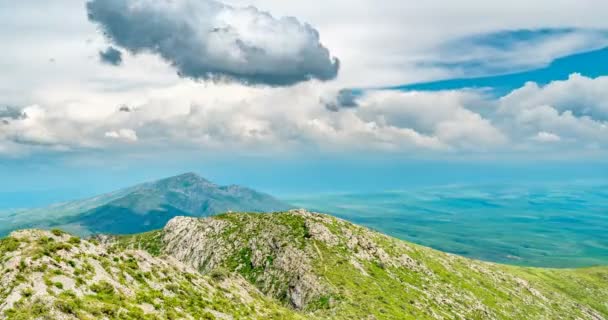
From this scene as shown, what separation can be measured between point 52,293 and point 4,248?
12.7 m

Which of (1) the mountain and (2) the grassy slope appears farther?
(2) the grassy slope

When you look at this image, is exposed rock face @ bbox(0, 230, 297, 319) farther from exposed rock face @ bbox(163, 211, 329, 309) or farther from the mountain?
exposed rock face @ bbox(163, 211, 329, 309)

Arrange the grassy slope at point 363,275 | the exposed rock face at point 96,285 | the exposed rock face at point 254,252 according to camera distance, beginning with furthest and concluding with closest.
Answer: the exposed rock face at point 254,252, the grassy slope at point 363,275, the exposed rock face at point 96,285

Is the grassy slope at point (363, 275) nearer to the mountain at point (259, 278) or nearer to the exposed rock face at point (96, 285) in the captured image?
the mountain at point (259, 278)

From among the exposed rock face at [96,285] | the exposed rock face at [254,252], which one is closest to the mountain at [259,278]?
the exposed rock face at [96,285]

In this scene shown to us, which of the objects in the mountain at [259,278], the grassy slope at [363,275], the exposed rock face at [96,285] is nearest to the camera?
the exposed rock face at [96,285]

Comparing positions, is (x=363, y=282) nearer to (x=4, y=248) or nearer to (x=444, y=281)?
(x=444, y=281)

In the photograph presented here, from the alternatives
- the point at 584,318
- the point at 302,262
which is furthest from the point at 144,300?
the point at 584,318

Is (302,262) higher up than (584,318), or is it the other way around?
(302,262)

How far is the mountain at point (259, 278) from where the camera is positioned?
41938 millimetres

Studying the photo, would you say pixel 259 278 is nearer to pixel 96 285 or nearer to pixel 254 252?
pixel 254 252

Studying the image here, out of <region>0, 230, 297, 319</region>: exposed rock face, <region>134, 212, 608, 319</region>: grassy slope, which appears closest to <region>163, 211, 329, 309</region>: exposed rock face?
<region>134, 212, 608, 319</region>: grassy slope

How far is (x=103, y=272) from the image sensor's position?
48.2 meters

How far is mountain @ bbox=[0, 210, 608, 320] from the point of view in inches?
1651
